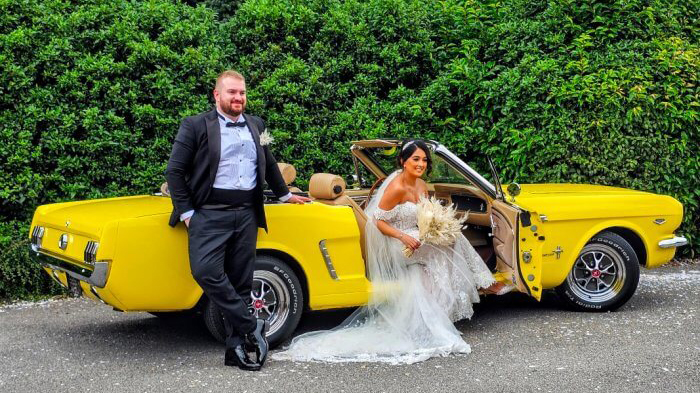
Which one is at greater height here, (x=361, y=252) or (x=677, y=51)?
(x=677, y=51)

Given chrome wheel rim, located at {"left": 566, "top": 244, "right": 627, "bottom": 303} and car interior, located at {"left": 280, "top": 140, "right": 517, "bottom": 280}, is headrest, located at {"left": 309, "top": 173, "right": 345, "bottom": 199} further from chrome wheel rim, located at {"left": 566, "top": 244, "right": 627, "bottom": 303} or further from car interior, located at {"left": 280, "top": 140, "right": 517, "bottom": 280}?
chrome wheel rim, located at {"left": 566, "top": 244, "right": 627, "bottom": 303}

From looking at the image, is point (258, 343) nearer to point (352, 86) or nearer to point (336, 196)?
point (336, 196)

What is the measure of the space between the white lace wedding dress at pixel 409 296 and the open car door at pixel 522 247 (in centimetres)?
22

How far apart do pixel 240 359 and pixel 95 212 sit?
1.51 m

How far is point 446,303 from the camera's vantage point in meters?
6.28

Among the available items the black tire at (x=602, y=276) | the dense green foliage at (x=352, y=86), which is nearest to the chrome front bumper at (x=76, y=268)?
the dense green foliage at (x=352, y=86)

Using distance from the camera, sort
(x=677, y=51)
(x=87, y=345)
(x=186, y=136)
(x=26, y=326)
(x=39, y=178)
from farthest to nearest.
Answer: (x=677, y=51) < (x=39, y=178) < (x=26, y=326) < (x=87, y=345) < (x=186, y=136)

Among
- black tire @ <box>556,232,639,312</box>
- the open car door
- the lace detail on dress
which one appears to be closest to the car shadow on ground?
black tire @ <box>556,232,639,312</box>

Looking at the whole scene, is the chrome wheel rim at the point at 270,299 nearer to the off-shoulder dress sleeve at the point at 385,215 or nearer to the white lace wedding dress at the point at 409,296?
the white lace wedding dress at the point at 409,296

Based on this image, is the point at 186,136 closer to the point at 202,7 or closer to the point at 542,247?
the point at 542,247

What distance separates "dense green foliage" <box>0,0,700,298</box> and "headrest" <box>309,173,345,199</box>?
7.82 feet

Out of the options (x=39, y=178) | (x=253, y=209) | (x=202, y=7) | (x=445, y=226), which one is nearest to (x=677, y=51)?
A: (x=445, y=226)

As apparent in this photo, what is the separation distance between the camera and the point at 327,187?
6344 millimetres

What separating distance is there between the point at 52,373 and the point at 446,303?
2.89 m
